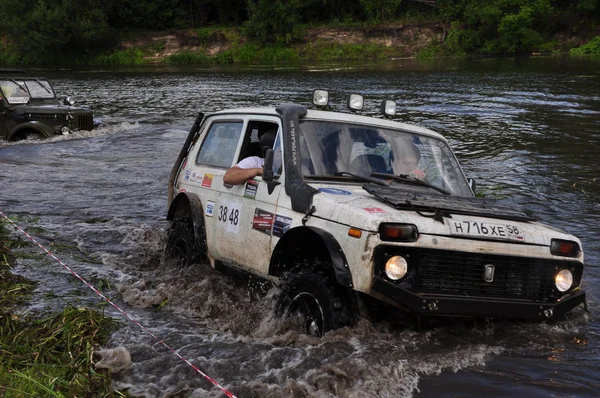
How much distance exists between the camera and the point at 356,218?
4898 millimetres

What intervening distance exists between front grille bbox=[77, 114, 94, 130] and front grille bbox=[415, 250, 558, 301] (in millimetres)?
17020

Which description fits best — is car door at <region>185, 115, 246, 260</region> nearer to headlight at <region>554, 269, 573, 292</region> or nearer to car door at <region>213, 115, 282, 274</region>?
car door at <region>213, 115, 282, 274</region>

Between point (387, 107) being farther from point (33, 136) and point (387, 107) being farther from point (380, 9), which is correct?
point (380, 9)

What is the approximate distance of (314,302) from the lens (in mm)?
5207

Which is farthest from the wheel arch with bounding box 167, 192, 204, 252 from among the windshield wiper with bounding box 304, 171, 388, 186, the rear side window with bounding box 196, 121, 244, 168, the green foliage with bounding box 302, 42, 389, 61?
the green foliage with bounding box 302, 42, 389, 61

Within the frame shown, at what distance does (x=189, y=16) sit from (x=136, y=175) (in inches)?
2544

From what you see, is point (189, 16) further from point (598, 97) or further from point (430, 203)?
point (430, 203)

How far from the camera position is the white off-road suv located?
4.81 metres

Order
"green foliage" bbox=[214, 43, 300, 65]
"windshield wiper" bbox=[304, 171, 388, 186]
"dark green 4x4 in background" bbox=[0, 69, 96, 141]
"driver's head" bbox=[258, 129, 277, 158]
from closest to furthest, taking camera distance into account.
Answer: "windshield wiper" bbox=[304, 171, 388, 186] → "driver's head" bbox=[258, 129, 277, 158] → "dark green 4x4 in background" bbox=[0, 69, 96, 141] → "green foliage" bbox=[214, 43, 300, 65]

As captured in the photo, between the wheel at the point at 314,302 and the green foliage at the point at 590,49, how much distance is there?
1824 inches

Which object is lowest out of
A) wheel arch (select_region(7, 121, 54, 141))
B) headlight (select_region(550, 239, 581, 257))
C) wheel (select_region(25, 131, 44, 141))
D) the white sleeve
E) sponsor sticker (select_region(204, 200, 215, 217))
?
wheel (select_region(25, 131, 44, 141))

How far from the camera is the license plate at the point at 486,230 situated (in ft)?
16.1

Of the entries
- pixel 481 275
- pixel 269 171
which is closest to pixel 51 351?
pixel 269 171

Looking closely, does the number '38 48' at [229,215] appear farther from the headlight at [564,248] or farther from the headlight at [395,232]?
the headlight at [564,248]
